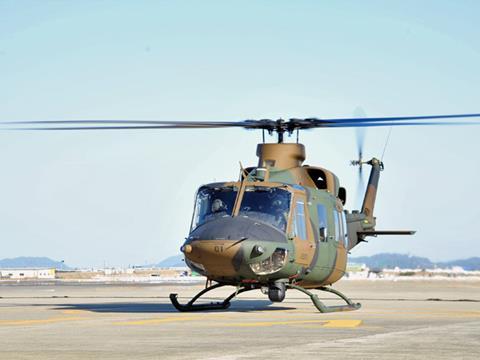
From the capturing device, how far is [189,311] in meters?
25.5

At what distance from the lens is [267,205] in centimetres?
2423

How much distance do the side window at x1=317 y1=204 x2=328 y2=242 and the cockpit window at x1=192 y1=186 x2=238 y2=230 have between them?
2931 millimetres

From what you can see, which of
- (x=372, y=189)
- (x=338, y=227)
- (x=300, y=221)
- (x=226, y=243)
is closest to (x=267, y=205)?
(x=300, y=221)

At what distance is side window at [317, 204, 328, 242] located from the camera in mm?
26047

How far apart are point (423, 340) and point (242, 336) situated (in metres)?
2.86

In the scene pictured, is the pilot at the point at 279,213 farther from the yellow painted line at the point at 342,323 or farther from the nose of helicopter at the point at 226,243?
the yellow painted line at the point at 342,323

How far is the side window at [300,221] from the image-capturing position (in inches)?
972

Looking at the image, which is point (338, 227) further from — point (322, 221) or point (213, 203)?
point (213, 203)

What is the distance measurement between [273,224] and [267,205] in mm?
552

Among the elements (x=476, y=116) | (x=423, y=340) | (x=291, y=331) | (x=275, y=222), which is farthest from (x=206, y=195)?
(x=423, y=340)

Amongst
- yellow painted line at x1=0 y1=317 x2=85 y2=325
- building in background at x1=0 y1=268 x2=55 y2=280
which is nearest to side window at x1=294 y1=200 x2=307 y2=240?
yellow painted line at x1=0 y1=317 x2=85 y2=325

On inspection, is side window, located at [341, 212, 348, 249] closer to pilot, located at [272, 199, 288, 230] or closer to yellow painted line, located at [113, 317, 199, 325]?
pilot, located at [272, 199, 288, 230]

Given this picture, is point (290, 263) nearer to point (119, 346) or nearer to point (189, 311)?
point (189, 311)

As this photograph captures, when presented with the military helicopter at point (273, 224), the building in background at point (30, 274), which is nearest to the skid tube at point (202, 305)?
the military helicopter at point (273, 224)
